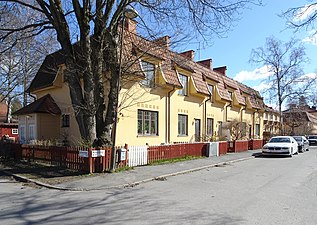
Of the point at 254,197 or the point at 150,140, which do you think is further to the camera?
the point at 150,140

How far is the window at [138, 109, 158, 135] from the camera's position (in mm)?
17781

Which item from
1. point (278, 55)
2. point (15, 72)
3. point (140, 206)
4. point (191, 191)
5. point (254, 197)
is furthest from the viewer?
point (278, 55)

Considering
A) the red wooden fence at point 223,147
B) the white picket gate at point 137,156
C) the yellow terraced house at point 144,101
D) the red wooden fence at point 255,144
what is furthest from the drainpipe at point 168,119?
the red wooden fence at point 255,144

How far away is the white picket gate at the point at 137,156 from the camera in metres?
12.5

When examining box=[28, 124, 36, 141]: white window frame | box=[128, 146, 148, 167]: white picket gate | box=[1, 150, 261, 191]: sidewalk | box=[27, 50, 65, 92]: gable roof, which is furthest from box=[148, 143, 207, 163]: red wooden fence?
box=[28, 124, 36, 141]: white window frame

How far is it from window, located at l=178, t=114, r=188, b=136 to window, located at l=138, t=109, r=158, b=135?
10.1 feet

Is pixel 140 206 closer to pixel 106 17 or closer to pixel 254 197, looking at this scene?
pixel 254 197

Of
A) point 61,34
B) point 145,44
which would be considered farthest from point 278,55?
point 61,34

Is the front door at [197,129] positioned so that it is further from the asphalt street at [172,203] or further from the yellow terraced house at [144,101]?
the asphalt street at [172,203]

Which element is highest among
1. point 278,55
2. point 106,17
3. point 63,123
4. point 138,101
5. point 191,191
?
point 278,55

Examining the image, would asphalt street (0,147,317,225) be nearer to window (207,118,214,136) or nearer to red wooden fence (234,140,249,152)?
red wooden fence (234,140,249,152)

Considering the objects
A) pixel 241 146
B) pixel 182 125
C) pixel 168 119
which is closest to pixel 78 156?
pixel 168 119

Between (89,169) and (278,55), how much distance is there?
37.2 meters

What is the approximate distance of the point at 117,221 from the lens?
17.7ft
